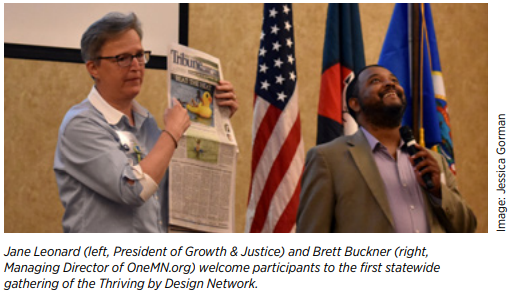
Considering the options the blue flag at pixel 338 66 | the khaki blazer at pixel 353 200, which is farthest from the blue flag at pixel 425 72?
the khaki blazer at pixel 353 200

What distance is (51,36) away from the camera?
504 centimetres

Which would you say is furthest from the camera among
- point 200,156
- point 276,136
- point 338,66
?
point 338,66

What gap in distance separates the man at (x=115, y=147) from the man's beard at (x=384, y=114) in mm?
859

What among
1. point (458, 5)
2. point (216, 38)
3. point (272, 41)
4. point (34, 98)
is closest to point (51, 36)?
point (34, 98)

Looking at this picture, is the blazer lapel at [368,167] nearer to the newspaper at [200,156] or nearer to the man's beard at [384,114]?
the man's beard at [384,114]

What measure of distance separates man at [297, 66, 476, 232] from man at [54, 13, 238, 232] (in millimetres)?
623

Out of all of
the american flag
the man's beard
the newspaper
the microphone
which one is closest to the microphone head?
the microphone

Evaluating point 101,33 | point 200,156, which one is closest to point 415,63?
point 200,156

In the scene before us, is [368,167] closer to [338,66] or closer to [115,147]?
[115,147]

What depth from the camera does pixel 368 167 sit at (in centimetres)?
284

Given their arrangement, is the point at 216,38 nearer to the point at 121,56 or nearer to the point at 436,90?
the point at 436,90

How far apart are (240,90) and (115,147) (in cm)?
314

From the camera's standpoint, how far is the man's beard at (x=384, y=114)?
2.95m
